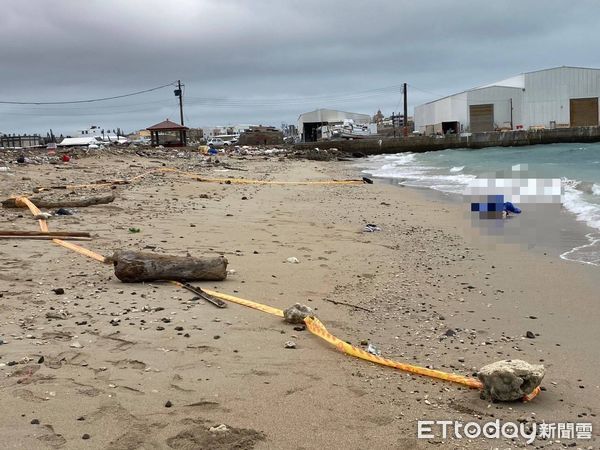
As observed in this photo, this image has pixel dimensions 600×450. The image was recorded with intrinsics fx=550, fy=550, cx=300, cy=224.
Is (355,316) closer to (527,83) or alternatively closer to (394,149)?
(394,149)

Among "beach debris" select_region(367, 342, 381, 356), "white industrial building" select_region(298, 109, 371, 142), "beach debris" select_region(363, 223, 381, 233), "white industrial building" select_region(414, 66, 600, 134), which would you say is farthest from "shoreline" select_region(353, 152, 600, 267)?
"white industrial building" select_region(298, 109, 371, 142)

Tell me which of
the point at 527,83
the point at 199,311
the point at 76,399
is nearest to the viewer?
the point at 76,399

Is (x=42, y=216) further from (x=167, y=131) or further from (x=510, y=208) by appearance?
(x=167, y=131)

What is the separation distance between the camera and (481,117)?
72.3 meters

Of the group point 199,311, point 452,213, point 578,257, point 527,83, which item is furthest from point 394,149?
point 199,311

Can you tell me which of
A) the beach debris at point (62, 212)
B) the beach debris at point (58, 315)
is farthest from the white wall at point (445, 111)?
the beach debris at point (58, 315)

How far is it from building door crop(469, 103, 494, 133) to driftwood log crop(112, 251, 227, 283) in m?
71.1

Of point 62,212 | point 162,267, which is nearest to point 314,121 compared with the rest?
point 62,212

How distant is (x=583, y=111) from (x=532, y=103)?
237 inches

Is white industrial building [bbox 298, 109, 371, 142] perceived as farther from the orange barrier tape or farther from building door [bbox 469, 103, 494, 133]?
the orange barrier tape

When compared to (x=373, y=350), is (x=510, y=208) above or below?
above

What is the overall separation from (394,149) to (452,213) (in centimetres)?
4964

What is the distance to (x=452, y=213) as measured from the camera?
46.0 feet

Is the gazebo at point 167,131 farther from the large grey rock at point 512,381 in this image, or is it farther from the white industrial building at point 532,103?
the large grey rock at point 512,381
